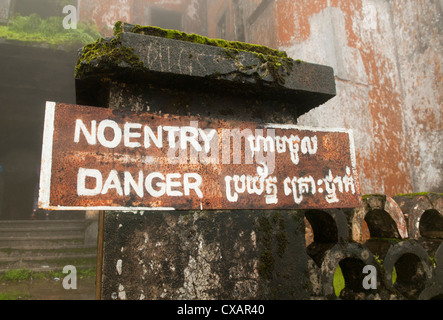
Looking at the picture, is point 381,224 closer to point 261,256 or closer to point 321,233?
point 321,233

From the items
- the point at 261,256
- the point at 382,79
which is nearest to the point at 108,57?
the point at 261,256

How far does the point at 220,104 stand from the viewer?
4.57 ft

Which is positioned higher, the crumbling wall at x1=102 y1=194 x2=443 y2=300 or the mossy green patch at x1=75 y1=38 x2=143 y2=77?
→ the mossy green patch at x1=75 y1=38 x2=143 y2=77

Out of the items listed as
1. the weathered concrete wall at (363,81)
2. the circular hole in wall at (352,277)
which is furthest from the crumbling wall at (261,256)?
the weathered concrete wall at (363,81)

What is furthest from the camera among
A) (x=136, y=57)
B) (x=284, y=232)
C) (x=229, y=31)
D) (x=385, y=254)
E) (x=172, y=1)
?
(x=172, y=1)

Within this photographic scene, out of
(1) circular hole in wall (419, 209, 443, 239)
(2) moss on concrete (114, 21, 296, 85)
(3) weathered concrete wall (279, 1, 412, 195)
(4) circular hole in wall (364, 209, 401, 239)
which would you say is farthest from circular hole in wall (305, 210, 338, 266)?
(3) weathered concrete wall (279, 1, 412, 195)

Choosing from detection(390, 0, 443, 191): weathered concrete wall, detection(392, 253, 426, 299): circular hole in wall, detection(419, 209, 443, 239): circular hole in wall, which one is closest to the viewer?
detection(392, 253, 426, 299): circular hole in wall

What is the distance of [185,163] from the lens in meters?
1.17

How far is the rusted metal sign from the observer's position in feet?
3.48

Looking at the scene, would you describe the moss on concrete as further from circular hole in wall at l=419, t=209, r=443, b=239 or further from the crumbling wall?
circular hole in wall at l=419, t=209, r=443, b=239

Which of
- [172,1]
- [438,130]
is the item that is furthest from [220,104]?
[172,1]

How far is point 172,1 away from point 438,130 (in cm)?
996

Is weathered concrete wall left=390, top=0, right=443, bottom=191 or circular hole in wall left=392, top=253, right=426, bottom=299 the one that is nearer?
circular hole in wall left=392, top=253, right=426, bottom=299

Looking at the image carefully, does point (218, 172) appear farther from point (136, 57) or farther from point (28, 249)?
point (28, 249)
